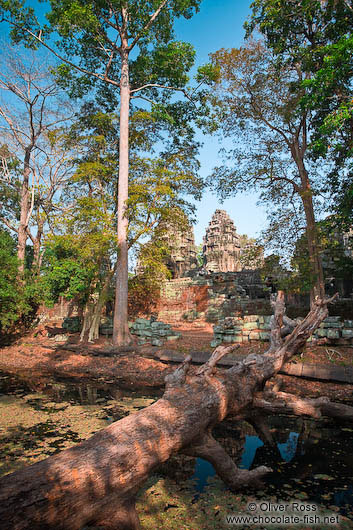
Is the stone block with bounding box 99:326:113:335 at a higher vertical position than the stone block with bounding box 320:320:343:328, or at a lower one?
lower

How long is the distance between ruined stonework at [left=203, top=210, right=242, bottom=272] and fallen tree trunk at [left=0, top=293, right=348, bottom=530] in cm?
2526

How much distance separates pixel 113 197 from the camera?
503 inches

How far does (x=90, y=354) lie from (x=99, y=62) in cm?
1260

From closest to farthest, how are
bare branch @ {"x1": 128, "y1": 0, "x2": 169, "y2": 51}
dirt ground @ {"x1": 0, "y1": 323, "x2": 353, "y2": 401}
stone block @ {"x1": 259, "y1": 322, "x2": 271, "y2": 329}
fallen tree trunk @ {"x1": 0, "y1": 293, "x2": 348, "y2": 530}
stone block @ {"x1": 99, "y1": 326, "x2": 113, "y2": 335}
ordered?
1. fallen tree trunk @ {"x1": 0, "y1": 293, "x2": 348, "y2": 530}
2. dirt ground @ {"x1": 0, "y1": 323, "x2": 353, "y2": 401}
3. stone block @ {"x1": 259, "y1": 322, "x2": 271, "y2": 329}
4. bare branch @ {"x1": 128, "y1": 0, "x2": 169, "y2": 51}
5. stone block @ {"x1": 99, "y1": 326, "x2": 113, "y2": 335}

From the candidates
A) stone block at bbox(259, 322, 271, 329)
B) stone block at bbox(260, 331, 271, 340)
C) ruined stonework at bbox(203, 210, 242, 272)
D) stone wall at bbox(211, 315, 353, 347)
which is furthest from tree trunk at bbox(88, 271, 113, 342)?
ruined stonework at bbox(203, 210, 242, 272)

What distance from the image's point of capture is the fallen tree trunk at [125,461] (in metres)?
1.73

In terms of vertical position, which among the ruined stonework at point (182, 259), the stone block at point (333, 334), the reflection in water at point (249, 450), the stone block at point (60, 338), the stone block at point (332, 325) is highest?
the ruined stonework at point (182, 259)

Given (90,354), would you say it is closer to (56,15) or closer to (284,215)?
(284,215)

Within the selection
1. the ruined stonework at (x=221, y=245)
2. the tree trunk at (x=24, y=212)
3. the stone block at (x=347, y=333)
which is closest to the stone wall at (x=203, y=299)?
the tree trunk at (x=24, y=212)

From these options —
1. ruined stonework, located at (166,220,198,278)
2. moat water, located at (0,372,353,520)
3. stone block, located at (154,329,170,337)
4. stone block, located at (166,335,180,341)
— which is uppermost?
ruined stonework, located at (166,220,198,278)

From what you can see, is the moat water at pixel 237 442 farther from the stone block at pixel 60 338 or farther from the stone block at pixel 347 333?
the stone block at pixel 60 338

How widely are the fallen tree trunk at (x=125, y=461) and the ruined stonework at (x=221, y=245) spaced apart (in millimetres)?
25264

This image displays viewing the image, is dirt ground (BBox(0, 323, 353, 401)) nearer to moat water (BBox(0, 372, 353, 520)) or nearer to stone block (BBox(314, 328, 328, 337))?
stone block (BBox(314, 328, 328, 337))

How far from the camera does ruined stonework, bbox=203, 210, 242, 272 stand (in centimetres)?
2952
